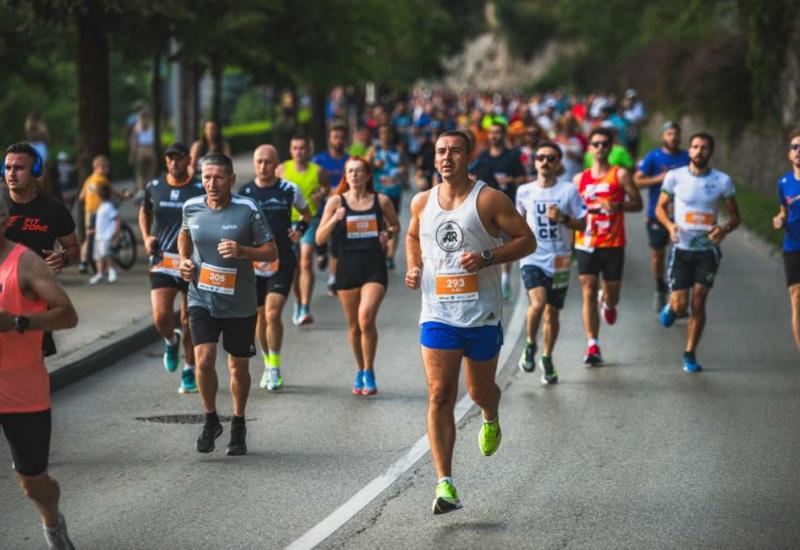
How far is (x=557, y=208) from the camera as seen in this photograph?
11523 mm

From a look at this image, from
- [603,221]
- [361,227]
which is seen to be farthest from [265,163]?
[603,221]

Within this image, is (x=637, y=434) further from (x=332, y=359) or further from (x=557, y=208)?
(x=332, y=359)

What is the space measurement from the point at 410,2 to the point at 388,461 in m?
41.6

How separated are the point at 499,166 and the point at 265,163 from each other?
17.6 feet

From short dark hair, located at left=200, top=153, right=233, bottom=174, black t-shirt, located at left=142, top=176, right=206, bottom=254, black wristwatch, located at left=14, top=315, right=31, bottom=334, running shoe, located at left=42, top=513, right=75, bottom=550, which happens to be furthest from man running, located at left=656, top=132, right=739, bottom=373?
black wristwatch, located at left=14, top=315, right=31, bottom=334

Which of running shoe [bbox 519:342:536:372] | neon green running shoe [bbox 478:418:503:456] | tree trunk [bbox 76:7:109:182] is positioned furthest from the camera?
tree trunk [bbox 76:7:109:182]

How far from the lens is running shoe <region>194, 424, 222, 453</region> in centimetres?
967

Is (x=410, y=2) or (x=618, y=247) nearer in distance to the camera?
(x=618, y=247)

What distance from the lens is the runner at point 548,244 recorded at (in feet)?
40.0

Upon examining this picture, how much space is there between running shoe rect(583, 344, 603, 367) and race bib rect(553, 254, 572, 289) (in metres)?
0.81

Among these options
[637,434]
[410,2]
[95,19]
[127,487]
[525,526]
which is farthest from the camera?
[410,2]

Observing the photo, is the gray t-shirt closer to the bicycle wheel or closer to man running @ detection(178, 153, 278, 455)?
man running @ detection(178, 153, 278, 455)

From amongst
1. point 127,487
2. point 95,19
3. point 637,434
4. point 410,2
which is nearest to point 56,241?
point 127,487

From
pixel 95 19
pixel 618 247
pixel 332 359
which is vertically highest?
pixel 95 19
